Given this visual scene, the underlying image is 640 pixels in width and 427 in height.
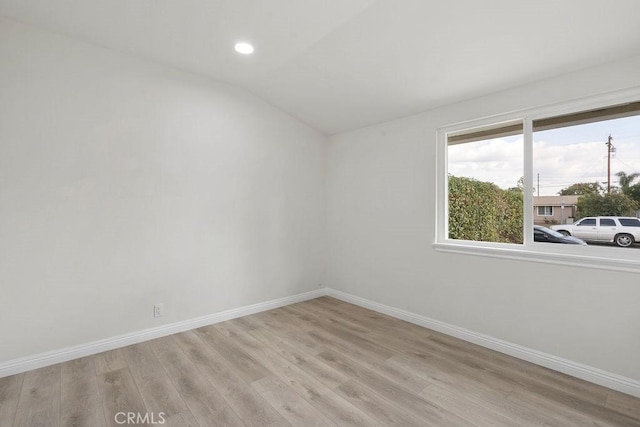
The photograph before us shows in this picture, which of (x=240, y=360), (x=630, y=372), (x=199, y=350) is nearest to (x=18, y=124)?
(x=199, y=350)

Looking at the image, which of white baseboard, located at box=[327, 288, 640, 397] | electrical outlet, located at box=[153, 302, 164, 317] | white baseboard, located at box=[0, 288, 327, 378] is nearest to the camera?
white baseboard, located at box=[327, 288, 640, 397]

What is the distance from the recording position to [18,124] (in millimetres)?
2332

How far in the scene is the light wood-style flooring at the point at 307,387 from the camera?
185cm

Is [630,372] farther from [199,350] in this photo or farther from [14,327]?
[14,327]

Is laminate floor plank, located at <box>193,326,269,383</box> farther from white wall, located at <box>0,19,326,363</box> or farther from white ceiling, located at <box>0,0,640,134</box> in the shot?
white ceiling, located at <box>0,0,640,134</box>

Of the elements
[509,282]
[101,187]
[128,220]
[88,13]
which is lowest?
[509,282]

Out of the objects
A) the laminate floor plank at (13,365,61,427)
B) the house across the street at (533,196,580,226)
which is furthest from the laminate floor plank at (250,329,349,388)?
the house across the street at (533,196,580,226)

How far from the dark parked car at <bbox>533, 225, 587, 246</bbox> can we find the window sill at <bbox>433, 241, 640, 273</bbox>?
5 centimetres

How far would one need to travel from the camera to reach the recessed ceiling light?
264cm

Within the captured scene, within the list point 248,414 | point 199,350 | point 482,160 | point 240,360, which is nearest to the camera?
point 248,414

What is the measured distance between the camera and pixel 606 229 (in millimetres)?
2262

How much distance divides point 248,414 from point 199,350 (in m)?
1.02

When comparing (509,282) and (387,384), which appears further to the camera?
(509,282)

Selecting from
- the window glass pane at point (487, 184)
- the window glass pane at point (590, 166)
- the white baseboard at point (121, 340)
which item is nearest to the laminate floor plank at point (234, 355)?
the white baseboard at point (121, 340)
